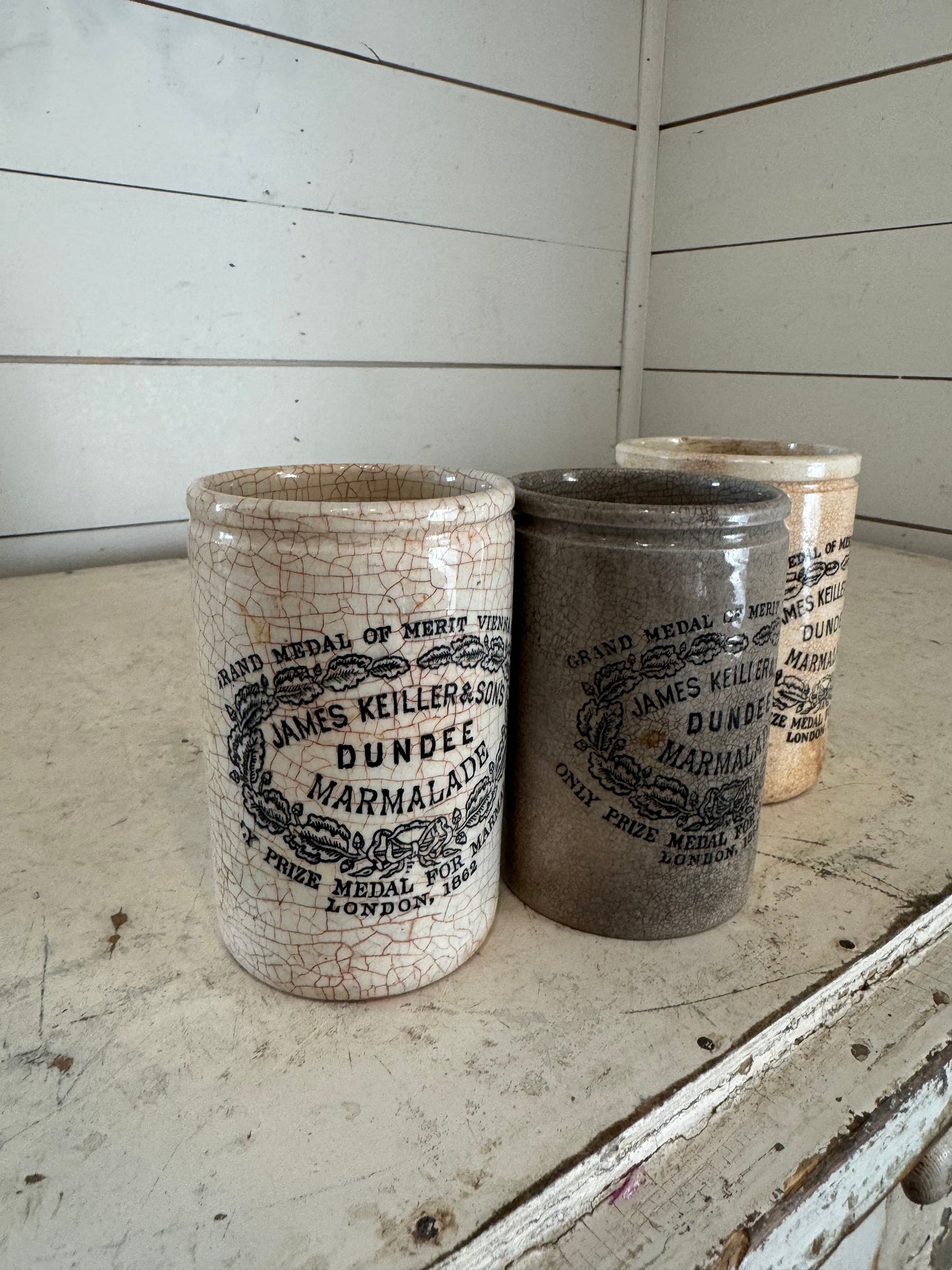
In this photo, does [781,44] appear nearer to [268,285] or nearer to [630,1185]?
[268,285]

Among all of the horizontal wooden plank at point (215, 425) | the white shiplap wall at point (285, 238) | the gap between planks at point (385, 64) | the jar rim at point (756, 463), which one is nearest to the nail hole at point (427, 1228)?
the jar rim at point (756, 463)

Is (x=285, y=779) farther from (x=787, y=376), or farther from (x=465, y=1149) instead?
(x=787, y=376)

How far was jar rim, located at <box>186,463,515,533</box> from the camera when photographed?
325mm

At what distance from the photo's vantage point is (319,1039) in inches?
14.7

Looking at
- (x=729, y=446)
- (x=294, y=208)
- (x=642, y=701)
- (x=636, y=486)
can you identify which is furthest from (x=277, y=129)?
(x=642, y=701)

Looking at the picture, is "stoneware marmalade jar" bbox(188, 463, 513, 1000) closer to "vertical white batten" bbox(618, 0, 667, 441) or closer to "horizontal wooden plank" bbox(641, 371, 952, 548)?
"horizontal wooden plank" bbox(641, 371, 952, 548)

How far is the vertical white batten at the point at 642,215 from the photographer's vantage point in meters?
1.79

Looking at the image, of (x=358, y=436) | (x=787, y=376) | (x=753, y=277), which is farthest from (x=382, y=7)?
(x=787, y=376)

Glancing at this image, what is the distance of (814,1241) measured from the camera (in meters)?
0.35

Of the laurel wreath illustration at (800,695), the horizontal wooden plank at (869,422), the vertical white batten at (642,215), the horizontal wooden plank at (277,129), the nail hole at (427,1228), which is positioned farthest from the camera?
the vertical white batten at (642,215)

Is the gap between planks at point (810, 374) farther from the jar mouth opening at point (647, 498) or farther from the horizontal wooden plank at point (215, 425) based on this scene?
the jar mouth opening at point (647, 498)

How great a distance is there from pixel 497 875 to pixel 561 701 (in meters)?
0.09

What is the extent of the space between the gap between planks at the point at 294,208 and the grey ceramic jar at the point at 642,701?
1.14 m

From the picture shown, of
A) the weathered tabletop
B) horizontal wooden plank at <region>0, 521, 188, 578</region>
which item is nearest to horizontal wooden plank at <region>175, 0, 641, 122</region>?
horizontal wooden plank at <region>0, 521, 188, 578</region>
